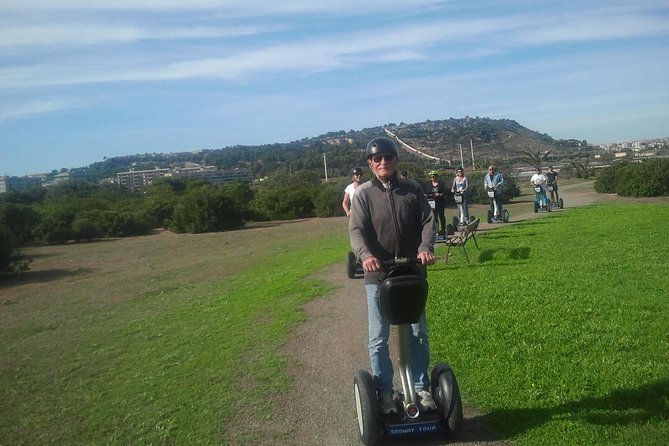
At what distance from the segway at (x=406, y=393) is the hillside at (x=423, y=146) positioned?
18.6 m

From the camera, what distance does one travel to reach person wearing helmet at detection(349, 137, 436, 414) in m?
4.63

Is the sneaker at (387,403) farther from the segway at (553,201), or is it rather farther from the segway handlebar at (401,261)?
the segway at (553,201)

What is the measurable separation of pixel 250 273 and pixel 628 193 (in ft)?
76.4

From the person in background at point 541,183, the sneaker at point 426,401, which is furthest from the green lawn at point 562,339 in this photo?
the person in background at point 541,183

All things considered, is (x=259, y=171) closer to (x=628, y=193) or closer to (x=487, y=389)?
(x=628, y=193)

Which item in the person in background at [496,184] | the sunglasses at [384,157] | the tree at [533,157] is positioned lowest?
the person in background at [496,184]

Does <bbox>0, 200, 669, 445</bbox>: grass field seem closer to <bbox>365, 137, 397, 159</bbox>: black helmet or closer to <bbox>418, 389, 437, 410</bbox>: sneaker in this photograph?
<bbox>418, 389, 437, 410</bbox>: sneaker

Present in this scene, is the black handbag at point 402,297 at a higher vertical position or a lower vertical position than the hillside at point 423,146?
lower

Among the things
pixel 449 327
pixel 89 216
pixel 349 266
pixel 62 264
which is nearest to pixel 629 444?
pixel 449 327

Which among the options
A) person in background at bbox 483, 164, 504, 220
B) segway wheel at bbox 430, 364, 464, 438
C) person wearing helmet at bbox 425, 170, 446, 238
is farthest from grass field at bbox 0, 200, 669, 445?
person in background at bbox 483, 164, 504, 220

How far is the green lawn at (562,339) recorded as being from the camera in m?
4.55

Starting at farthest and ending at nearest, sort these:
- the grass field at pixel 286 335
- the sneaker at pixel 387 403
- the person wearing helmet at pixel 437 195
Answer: the person wearing helmet at pixel 437 195
the grass field at pixel 286 335
the sneaker at pixel 387 403

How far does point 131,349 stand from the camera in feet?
27.2

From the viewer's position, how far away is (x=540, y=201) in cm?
2409
